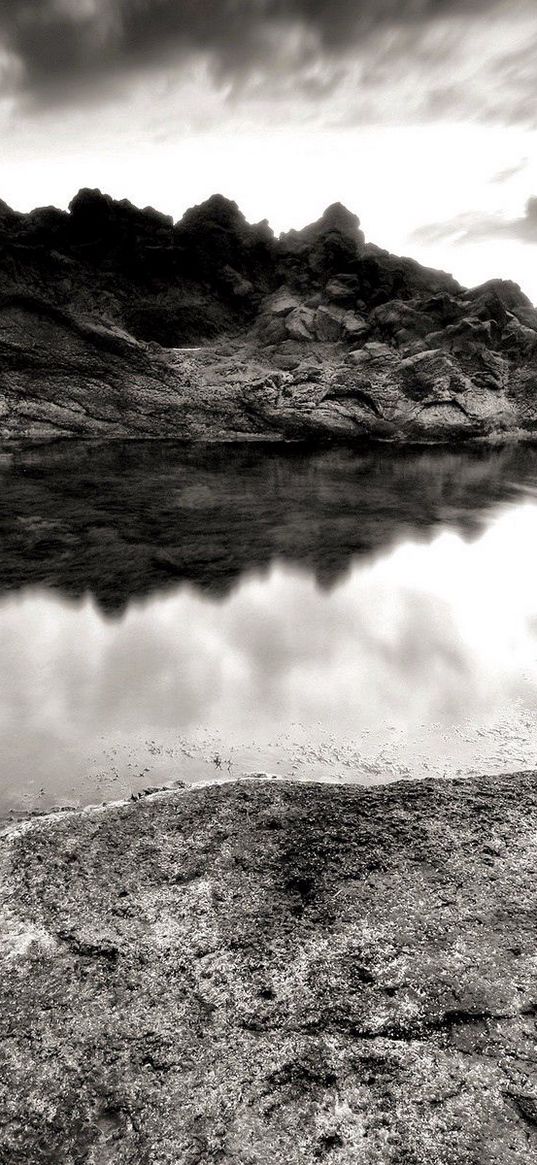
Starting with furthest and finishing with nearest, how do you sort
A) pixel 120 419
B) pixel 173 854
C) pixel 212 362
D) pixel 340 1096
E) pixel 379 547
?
pixel 212 362 → pixel 120 419 → pixel 379 547 → pixel 173 854 → pixel 340 1096

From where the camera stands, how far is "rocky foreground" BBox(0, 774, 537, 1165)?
2.12 meters

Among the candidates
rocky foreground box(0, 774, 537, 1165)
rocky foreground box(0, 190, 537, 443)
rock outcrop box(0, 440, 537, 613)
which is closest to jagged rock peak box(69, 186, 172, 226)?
rocky foreground box(0, 190, 537, 443)

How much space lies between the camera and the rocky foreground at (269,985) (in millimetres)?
2119

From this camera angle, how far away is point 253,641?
6.97 m

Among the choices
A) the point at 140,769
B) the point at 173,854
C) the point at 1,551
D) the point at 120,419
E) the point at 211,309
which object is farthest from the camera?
the point at 211,309

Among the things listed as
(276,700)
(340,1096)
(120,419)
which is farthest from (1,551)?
(120,419)

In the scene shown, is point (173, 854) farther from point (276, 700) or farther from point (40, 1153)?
point (276, 700)

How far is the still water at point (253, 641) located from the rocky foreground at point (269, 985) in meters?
0.85

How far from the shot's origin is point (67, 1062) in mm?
2309

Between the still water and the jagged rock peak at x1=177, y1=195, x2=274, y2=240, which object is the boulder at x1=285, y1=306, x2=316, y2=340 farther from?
the still water

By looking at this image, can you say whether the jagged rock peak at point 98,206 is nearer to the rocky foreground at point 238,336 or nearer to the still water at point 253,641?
the rocky foreground at point 238,336

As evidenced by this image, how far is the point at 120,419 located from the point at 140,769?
23.2 m

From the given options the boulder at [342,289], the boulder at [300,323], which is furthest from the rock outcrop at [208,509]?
the boulder at [342,289]

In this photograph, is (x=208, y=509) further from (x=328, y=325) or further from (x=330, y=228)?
(x=330, y=228)
